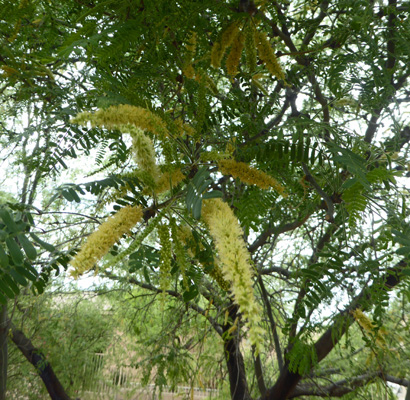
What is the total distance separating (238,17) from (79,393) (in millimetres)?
4554

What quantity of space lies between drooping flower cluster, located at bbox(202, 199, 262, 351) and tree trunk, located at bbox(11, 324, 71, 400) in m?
3.48

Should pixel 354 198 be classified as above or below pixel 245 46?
below

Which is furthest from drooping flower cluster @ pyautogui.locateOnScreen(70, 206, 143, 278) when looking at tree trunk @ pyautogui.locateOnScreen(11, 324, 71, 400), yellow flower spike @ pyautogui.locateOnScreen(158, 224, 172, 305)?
tree trunk @ pyautogui.locateOnScreen(11, 324, 71, 400)

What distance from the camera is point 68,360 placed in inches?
148

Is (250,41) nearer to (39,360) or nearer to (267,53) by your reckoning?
(267,53)

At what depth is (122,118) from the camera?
0.67 m

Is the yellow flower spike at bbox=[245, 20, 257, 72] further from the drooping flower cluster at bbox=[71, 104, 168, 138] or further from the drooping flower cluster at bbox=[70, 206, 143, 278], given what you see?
the drooping flower cluster at bbox=[70, 206, 143, 278]

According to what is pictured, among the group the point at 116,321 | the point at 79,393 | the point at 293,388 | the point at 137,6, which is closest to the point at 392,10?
the point at 137,6

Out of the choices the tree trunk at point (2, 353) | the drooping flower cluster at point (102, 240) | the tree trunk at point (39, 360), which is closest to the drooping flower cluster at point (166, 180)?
the drooping flower cluster at point (102, 240)

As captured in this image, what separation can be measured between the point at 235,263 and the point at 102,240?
233 mm

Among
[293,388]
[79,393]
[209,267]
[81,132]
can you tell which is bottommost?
[79,393]

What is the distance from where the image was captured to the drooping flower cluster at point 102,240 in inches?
21.8

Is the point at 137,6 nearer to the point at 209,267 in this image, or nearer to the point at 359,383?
the point at 209,267

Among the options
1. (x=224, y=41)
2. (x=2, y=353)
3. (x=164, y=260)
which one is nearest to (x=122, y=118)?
(x=164, y=260)
